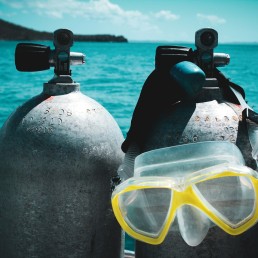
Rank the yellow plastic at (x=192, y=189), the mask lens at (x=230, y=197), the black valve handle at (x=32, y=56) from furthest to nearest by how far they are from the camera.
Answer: the black valve handle at (x=32, y=56) → the mask lens at (x=230, y=197) → the yellow plastic at (x=192, y=189)

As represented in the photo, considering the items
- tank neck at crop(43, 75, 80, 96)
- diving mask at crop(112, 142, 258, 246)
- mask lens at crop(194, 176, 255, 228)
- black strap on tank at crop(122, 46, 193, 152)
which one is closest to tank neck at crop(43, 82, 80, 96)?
tank neck at crop(43, 75, 80, 96)

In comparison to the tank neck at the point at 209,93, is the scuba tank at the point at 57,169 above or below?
below

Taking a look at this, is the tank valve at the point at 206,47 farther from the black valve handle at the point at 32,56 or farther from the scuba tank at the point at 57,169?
the black valve handle at the point at 32,56

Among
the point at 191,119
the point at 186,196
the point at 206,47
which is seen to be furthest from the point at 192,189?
the point at 206,47

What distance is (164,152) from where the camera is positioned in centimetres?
142

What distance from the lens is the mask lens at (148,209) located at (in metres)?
1.42

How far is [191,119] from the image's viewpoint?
4.92ft

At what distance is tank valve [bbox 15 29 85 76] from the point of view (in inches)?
67.1

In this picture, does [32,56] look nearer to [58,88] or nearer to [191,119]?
[58,88]

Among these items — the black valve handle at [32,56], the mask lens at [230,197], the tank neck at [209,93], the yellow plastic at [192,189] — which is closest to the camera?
the yellow plastic at [192,189]

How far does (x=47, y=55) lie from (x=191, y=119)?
0.61 meters

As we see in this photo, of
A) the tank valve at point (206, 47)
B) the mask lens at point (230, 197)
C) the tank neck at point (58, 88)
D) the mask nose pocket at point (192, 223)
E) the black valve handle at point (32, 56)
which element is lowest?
the mask nose pocket at point (192, 223)

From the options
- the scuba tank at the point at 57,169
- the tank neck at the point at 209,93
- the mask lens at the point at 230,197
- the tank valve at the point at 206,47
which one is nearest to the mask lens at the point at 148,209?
the mask lens at the point at 230,197

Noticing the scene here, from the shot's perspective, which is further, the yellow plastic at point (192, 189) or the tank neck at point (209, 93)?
the tank neck at point (209, 93)
